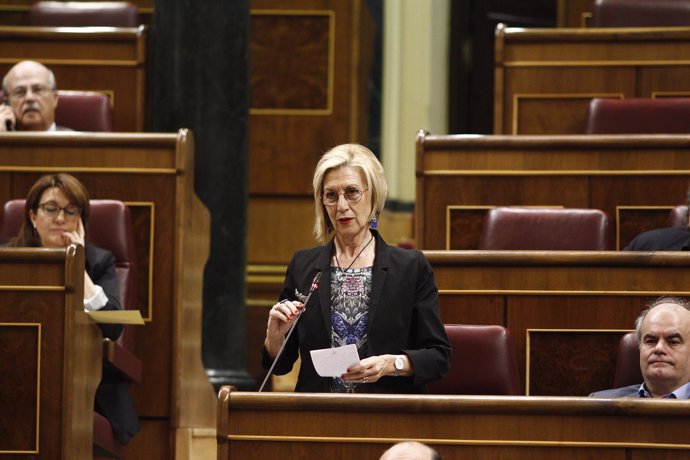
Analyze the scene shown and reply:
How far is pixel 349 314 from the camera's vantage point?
1.12 m

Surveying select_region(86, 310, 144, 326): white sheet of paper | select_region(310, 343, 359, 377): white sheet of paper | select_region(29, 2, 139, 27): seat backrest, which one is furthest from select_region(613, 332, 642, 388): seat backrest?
select_region(29, 2, 139, 27): seat backrest

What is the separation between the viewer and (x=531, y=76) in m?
1.98

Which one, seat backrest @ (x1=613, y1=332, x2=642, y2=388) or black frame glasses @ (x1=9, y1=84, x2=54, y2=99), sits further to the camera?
black frame glasses @ (x1=9, y1=84, x2=54, y2=99)

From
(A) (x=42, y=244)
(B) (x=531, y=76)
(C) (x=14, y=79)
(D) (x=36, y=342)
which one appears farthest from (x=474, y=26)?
(D) (x=36, y=342)

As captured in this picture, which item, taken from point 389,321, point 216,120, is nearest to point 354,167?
point 389,321

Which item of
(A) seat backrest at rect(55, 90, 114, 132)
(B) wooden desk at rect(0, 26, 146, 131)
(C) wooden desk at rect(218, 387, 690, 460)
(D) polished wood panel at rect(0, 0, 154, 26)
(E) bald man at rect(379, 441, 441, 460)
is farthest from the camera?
(D) polished wood panel at rect(0, 0, 154, 26)

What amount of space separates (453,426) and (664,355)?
11.1 inches

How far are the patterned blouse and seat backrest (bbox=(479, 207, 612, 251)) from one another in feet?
1.50

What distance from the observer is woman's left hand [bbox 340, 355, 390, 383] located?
3.43 feet

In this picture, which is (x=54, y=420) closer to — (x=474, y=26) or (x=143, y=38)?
(x=143, y=38)

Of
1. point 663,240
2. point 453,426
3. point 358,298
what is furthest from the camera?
point 663,240

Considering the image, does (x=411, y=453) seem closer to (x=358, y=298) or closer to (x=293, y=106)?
(x=358, y=298)

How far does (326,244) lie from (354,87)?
51.8 inches

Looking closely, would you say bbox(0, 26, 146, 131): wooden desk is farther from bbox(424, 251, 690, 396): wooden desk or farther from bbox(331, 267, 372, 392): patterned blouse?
bbox(331, 267, 372, 392): patterned blouse
